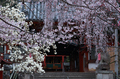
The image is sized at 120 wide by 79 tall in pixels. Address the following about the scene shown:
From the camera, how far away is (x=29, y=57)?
6855mm

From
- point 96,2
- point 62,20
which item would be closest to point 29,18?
point 62,20

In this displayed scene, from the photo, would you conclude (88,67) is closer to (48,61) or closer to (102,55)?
(102,55)

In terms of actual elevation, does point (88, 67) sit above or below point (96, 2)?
below

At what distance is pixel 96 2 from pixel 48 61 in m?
16.0

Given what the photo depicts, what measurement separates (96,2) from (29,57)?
10.9 ft

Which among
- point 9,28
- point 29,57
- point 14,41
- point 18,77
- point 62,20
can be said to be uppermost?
point 62,20

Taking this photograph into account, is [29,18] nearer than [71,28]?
No

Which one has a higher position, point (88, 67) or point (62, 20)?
point (62, 20)

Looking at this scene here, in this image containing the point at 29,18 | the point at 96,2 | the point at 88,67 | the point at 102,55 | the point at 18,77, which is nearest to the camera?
the point at 96,2

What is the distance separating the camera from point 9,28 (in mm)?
6910

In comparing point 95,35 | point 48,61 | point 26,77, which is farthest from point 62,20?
point 48,61

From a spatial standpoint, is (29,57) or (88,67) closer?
(29,57)

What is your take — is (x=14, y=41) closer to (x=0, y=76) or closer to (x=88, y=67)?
(x=0, y=76)

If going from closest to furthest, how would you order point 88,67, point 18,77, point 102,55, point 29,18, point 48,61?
point 102,55 → point 18,77 → point 29,18 → point 88,67 → point 48,61
